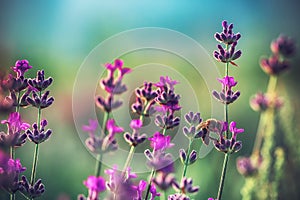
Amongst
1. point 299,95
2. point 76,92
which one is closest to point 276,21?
point 299,95

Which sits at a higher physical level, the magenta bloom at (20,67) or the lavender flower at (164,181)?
the magenta bloom at (20,67)

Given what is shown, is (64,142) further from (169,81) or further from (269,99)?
(169,81)

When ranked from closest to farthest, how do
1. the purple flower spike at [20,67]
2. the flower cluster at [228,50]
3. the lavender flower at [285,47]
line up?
the purple flower spike at [20,67]
the flower cluster at [228,50]
the lavender flower at [285,47]

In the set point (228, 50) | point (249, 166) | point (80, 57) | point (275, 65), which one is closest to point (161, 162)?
point (228, 50)

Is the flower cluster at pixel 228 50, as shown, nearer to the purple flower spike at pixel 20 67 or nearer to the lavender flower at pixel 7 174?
the purple flower spike at pixel 20 67

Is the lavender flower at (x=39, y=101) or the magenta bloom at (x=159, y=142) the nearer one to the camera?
the magenta bloom at (x=159, y=142)

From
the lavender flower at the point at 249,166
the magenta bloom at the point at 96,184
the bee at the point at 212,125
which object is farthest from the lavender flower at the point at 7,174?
the lavender flower at the point at 249,166

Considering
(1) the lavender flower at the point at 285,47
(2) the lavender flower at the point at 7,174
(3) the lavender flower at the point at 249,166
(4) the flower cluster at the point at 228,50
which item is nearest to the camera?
(2) the lavender flower at the point at 7,174

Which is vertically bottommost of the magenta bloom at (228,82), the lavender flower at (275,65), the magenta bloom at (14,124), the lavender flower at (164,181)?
the lavender flower at (164,181)

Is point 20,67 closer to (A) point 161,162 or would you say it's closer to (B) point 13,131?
(B) point 13,131
